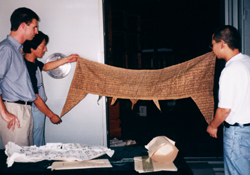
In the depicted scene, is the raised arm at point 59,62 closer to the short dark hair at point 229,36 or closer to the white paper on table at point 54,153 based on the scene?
the white paper on table at point 54,153

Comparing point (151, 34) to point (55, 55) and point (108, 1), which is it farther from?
point (55, 55)

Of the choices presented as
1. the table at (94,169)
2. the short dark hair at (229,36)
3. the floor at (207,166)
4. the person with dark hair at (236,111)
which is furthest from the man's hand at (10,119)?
the floor at (207,166)

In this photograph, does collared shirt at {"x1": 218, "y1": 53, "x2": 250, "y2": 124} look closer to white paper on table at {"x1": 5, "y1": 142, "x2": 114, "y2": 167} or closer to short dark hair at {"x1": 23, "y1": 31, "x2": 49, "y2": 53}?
white paper on table at {"x1": 5, "y1": 142, "x2": 114, "y2": 167}

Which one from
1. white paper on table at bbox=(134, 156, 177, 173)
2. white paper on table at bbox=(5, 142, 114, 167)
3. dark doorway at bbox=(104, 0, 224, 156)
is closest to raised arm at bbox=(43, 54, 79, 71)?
white paper on table at bbox=(5, 142, 114, 167)

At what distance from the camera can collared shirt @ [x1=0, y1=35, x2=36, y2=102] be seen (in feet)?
5.86

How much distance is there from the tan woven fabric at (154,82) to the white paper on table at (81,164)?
2.30 ft

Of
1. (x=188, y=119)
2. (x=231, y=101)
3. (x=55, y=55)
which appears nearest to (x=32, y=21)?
(x=55, y=55)

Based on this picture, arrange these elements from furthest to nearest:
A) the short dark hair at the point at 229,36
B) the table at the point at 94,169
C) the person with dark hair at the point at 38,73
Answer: the person with dark hair at the point at 38,73, the short dark hair at the point at 229,36, the table at the point at 94,169

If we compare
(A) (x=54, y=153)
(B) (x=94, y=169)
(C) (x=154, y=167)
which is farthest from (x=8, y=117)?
(C) (x=154, y=167)

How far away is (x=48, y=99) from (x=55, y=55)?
0.55m

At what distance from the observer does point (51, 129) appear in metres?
2.71

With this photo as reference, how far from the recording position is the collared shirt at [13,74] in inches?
70.3

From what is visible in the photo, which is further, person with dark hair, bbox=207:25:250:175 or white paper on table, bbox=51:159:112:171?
person with dark hair, bbox=207:25:250:175

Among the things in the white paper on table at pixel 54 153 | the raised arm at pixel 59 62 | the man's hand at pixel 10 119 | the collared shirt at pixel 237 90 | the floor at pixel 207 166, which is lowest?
the floor at pixel 207 166
